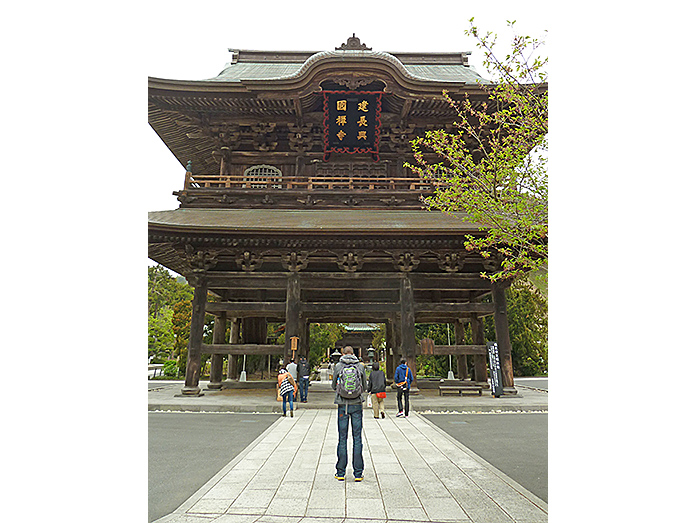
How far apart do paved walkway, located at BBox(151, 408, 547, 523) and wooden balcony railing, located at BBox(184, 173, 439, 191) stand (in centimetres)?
824

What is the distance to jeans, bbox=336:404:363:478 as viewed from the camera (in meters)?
4.91

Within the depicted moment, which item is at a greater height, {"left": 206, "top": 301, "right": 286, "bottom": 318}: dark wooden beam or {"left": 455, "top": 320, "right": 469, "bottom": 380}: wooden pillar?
{"left": 206, "top": 301, "right": 286, "bottom": 318}: dark wooden beam

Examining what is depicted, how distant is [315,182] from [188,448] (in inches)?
345

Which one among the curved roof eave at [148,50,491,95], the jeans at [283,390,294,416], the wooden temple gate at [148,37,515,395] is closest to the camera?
the jeans at [283,390,294,416]

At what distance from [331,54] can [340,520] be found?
12.1 meters

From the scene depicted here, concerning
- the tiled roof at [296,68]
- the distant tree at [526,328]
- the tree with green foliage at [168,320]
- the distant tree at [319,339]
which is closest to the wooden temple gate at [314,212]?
the tiled roof at [296,68]

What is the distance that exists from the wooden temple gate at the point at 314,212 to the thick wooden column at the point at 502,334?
0.03m

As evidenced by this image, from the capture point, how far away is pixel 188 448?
266 inches

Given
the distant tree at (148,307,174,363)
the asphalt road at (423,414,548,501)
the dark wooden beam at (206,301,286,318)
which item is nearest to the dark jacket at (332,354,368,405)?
the asphalt road at (423,414,548,501)

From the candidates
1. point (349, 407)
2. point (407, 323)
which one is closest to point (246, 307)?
point (407, 323)

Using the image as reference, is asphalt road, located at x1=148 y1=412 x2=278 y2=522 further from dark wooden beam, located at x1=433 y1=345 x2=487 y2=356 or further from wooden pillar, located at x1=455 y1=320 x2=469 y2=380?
wooden pillar, located at x1=455 y1=320 x2=469 y2=380

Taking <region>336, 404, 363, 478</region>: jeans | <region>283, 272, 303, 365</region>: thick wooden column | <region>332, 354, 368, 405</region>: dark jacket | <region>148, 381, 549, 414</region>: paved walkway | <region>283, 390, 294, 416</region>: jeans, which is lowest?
<region>148, 381, 549, 414</region>: paved walkway

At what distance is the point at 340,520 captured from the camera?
3.79 meters

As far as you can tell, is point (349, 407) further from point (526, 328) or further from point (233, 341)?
point (526, 328)
